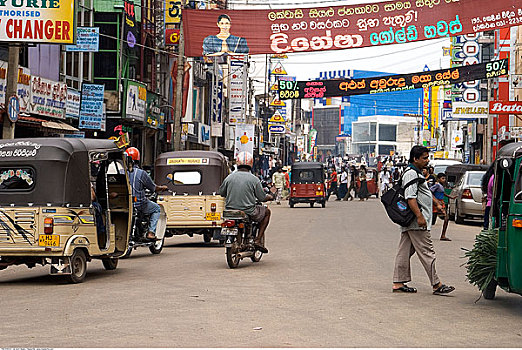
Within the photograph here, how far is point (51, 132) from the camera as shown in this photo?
28828mm

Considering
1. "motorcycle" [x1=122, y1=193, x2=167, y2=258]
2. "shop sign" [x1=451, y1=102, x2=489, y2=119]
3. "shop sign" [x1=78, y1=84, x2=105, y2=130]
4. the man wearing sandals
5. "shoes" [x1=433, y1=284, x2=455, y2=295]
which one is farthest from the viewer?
"shop sign" [x1=451, y1=102, x2=489, y2=119]

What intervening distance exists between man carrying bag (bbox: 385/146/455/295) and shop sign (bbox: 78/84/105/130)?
2100cm

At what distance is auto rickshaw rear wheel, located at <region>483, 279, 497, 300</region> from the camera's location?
34.7 feet

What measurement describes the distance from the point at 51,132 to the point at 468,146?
5487 centimetres

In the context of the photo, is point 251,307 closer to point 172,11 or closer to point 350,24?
point 350,24

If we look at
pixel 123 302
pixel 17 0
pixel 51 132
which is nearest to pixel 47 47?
pixel 51 132

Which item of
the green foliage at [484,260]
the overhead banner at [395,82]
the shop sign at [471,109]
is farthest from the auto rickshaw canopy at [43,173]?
the shop sign at [471,109]

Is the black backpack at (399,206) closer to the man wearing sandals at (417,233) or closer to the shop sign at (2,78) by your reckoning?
the man wearing sandals at (417,233)

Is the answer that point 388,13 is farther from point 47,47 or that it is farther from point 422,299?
point 422,299

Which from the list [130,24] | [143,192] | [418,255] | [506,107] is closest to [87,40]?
[130,24]

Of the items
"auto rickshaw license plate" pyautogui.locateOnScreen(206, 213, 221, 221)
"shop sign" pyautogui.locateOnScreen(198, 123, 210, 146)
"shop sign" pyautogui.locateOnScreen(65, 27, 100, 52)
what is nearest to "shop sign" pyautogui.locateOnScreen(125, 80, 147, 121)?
"shop sign" pyautogui.locateOnScreen(65, 27, 100, 52)

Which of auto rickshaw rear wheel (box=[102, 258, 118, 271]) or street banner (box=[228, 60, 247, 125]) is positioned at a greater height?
street banner (box=[228, 60, 247, 125])

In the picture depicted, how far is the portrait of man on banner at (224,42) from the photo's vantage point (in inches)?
1012

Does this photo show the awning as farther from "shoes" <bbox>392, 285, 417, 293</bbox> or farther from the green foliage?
the green foliage
